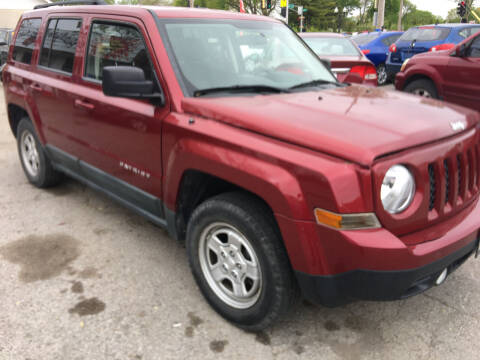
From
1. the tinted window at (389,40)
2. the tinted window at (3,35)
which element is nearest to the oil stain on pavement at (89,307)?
the tinted window at (389,40)

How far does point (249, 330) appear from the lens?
2674 millimetres

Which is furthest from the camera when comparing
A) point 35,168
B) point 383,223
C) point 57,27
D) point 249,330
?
point 35,168

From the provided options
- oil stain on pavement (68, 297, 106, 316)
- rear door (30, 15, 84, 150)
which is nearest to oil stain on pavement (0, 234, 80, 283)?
oil stain on pavement (68, 297, 106, 316)

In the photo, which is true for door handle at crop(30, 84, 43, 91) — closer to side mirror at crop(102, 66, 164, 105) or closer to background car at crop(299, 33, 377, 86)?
side mirror at crop(102, 66, 164, 105)

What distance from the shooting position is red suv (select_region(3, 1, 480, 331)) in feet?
6.91

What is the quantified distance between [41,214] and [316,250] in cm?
323

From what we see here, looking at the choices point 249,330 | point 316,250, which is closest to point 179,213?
point 249,330

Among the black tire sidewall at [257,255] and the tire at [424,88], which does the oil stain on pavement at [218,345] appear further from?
the tire at [424,88]

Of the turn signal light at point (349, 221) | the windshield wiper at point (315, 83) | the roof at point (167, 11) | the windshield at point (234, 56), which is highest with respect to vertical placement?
the roof at point (167, 11)

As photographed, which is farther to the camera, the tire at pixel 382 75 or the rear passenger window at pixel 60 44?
the tire at pixel 382 75

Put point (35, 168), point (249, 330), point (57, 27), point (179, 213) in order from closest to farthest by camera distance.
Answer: point (249, 330)
point (179, 213)
point (57, 27)
point (35, 168)

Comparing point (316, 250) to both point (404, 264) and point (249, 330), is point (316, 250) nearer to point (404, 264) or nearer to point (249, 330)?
point (404, 264)

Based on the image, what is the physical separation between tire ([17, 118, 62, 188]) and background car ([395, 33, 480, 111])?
5.69 metres

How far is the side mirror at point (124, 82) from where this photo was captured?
2.70m
